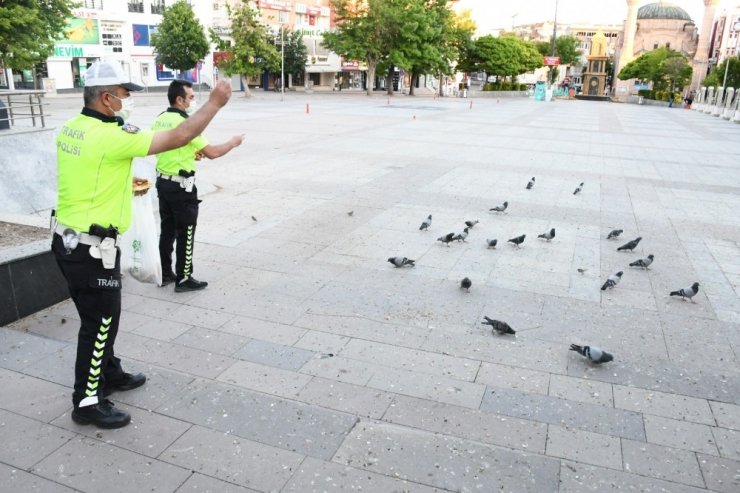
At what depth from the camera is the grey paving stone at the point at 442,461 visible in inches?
132

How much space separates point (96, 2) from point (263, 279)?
4692 centimetres

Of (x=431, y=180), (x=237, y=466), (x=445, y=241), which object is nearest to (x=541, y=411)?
(x=237, y=466)

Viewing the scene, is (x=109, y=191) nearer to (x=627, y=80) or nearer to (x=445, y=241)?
(x=445, y=241)

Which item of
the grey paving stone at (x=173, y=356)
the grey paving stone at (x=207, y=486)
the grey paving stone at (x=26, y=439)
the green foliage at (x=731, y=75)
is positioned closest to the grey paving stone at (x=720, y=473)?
the grey paving stone at (x=207, y=486)

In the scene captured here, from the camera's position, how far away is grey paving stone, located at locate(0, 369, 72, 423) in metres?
3.87

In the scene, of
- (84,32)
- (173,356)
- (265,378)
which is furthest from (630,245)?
(84,32)

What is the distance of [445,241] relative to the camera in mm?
7781

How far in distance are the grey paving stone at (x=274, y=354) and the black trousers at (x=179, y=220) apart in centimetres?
145

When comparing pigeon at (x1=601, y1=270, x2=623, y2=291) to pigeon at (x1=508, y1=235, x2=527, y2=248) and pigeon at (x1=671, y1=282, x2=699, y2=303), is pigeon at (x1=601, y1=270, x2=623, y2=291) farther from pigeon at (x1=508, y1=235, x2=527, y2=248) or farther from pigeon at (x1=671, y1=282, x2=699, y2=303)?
pigeon at (x1=508, y1=235, x2=527, y2=248)

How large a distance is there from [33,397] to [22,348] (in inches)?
33.6

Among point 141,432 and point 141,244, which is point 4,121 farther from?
point 141,432

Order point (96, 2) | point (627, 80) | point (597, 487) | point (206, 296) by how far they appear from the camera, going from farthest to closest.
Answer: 1. point (627, 80)
2. point (96, 2)
3. point (206, 296)
4. point (597, 487)

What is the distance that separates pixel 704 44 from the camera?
282ft

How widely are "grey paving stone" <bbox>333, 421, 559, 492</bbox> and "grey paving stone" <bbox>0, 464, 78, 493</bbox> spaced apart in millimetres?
1538
